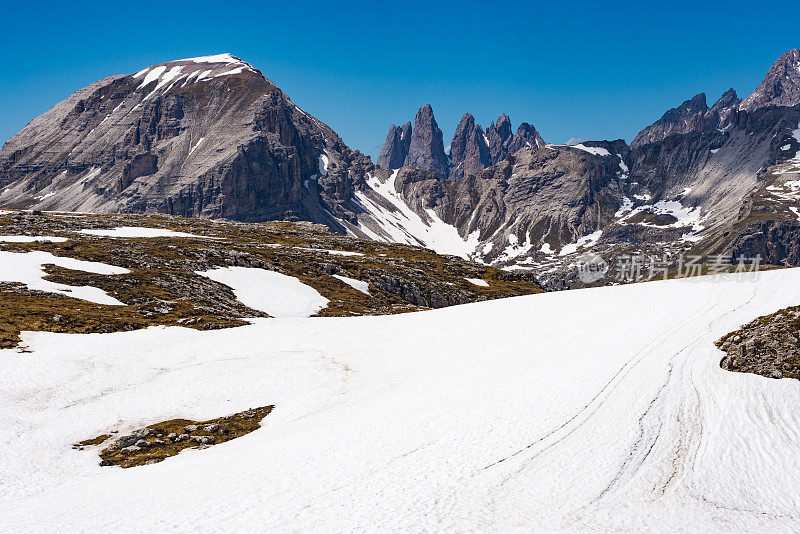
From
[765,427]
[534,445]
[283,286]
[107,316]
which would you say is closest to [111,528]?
[534,445]

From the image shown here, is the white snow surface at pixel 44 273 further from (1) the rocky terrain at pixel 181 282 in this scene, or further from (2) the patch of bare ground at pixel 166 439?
(2) the patch of bare ground at pixel 166 439

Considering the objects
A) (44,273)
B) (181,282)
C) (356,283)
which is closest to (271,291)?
(181,282)

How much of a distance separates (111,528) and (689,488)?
59.0 feet

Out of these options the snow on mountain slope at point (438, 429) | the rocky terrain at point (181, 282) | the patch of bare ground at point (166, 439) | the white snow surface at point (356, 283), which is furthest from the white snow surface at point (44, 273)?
the white snow surface at point (356, 283)

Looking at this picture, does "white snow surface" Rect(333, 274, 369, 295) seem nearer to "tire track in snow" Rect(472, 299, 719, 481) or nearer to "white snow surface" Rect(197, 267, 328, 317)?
"white snow surface" Rect(197, 267, 328, 317)

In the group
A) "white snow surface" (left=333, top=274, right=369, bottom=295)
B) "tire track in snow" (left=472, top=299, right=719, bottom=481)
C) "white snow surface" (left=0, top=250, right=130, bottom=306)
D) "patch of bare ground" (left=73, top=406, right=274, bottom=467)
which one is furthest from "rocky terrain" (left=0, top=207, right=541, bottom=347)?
"tire track in snow" (left=472, top=299, right=719, bottom=481)

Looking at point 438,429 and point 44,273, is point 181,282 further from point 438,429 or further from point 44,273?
point 438,429

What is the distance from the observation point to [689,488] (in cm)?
1600

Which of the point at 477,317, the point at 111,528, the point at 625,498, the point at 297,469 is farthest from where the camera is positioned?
the point at 477,317

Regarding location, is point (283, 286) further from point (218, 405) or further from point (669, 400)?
point (669, 400)

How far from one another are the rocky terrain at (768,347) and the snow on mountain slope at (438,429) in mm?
802

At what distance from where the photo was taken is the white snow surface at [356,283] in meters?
86.8

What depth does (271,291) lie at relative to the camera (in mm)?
72062

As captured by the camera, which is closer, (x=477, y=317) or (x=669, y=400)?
(x=669, y=400)
